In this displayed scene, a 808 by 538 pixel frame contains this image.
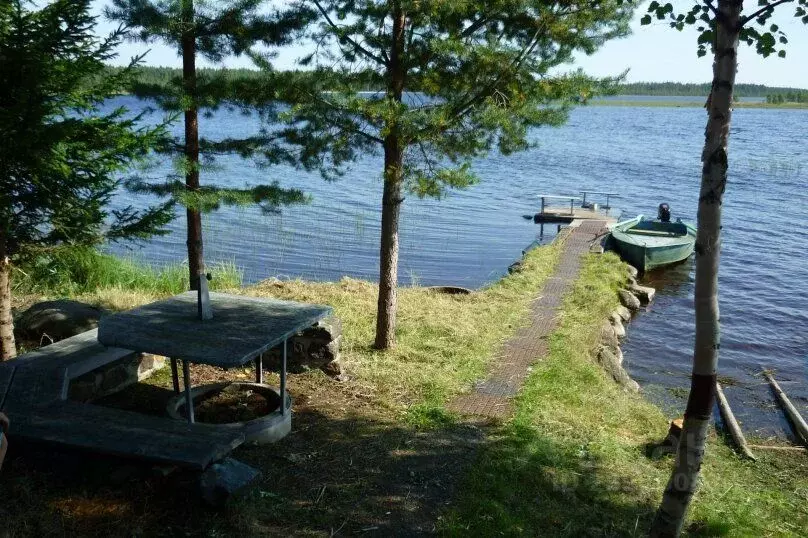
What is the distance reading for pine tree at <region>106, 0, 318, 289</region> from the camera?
8414mm

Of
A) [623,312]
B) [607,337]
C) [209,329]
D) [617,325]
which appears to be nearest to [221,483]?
[209,329]

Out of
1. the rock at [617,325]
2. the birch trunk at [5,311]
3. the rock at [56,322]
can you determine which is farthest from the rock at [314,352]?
the rock at [617,325]

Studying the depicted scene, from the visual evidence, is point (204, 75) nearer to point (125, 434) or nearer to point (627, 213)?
point (125, 434)

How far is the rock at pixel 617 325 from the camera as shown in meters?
15.2

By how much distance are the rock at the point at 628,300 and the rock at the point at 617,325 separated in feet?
6.08

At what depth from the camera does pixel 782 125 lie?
277ft

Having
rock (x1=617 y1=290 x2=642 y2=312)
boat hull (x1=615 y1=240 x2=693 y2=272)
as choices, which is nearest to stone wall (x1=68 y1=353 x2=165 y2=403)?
rock (x1=617 y1=290 x2=642 y2=312)

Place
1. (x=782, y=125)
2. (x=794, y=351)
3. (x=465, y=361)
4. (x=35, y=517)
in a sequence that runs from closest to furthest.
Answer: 1. (x=35, y=517)
2. (x=465, y=361)
3. (x=794, y=351)
4. (x=782, y=125)

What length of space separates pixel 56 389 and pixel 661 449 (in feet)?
21.2

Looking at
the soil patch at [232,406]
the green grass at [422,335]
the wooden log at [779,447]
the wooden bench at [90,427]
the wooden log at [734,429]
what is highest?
the wooden bench at [90,427]

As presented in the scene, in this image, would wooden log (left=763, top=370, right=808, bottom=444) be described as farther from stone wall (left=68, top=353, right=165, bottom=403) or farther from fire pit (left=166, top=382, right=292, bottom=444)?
stone wall (left=68, top=353, right=165, bottom=403)

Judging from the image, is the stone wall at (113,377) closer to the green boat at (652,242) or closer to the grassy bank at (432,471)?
the grassy bank at (432,471)

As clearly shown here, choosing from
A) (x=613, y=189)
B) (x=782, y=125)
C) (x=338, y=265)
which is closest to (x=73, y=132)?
(x=338, y=265)

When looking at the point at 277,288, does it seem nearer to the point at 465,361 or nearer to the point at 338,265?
the point at 465,361
